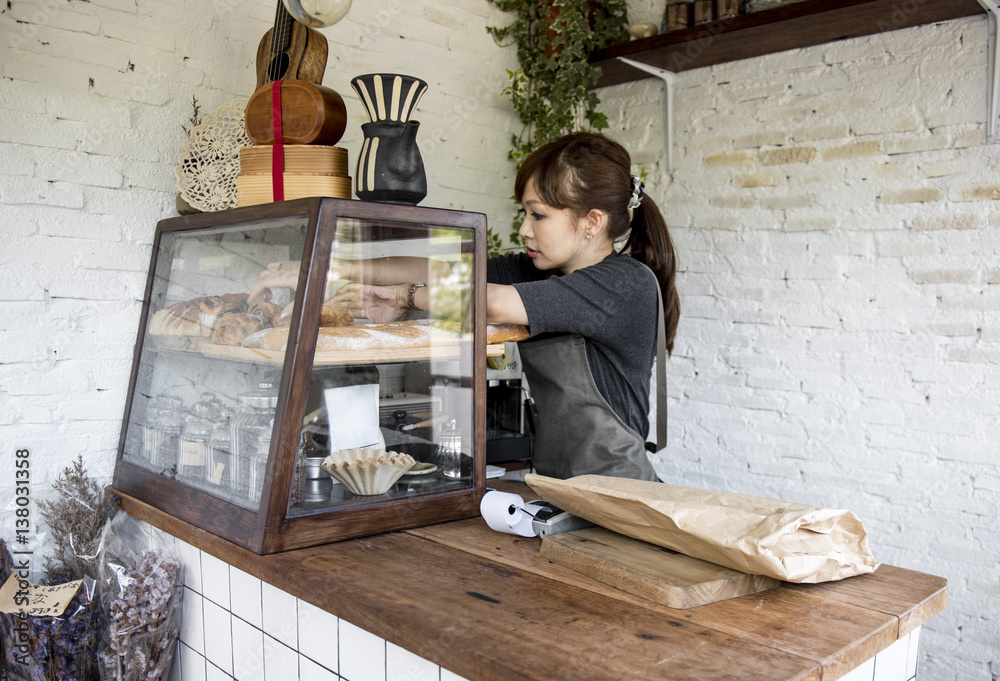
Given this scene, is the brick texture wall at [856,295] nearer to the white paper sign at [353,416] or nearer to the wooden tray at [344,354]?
the wooden tray at [344,354]

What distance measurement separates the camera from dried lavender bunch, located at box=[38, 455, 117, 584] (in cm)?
167

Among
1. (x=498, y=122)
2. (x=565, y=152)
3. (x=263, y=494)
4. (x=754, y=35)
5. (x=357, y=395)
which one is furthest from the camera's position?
(x=498, y=122)

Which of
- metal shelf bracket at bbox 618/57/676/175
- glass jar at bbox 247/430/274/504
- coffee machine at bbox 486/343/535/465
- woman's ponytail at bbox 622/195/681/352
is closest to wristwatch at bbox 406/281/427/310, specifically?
glass jar at bbox 247/430/274/504

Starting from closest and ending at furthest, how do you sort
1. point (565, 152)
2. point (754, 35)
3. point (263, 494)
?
point (263, 494) → point (565, 152) → point (754, 35)

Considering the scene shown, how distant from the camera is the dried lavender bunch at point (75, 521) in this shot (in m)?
1.67

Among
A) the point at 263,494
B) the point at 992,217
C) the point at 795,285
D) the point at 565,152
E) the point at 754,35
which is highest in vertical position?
the point at 754,35

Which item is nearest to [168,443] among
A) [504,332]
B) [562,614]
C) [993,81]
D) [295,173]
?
[295,173]

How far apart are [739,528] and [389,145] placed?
1002 mm

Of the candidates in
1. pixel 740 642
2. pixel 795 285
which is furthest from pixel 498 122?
pixel 740 642

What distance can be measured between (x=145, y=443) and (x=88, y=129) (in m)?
0.76

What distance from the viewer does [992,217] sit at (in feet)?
7.41

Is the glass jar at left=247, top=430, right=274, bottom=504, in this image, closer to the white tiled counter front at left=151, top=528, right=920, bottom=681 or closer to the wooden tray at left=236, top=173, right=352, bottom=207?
the white tiled counter front at left=151, top=528, right=920, bottom=681

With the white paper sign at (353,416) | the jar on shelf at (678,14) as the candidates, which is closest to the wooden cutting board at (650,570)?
the white paper sign at (353,416)

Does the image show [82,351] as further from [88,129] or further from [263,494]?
[263,494]
